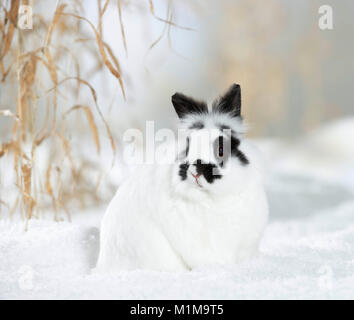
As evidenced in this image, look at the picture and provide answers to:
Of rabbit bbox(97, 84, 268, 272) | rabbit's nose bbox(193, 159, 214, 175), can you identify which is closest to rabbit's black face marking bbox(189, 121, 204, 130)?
rabbit bbox(97, 84, 268, 272)

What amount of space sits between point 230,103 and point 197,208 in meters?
0.23

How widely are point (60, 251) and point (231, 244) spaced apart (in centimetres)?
45

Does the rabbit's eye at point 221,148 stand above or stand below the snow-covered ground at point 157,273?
above

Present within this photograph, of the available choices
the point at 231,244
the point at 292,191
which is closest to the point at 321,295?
the point at 231,244

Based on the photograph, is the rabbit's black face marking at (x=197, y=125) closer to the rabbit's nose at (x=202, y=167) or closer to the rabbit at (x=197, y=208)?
the rabbit at (x=197, y=208)

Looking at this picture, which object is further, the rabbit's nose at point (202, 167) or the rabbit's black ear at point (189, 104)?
the rabbit's black ear at point (189, 104)

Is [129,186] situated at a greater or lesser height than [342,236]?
greater

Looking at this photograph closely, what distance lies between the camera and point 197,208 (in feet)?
3.74

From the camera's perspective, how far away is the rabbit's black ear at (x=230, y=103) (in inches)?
45.2

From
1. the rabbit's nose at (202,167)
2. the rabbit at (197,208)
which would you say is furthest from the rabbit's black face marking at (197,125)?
the rabbit's nose at (202,167)

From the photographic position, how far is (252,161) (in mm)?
1182

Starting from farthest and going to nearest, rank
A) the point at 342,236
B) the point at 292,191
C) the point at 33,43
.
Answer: the point at 292,191, the point at 33,43, the point at 342,236
